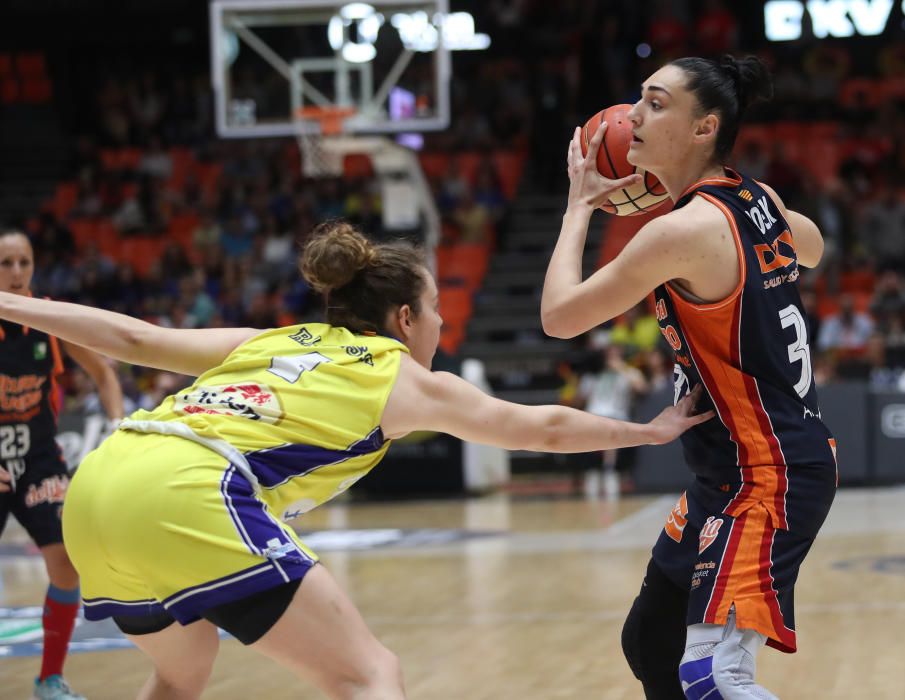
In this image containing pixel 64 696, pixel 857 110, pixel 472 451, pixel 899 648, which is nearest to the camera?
pixel 64 696

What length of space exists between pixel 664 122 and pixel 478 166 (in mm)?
15372

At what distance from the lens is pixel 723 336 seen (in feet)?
9.23

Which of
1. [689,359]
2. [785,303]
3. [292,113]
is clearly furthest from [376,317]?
[292,113]

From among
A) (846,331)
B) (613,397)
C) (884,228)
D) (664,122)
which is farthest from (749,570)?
(884,228)

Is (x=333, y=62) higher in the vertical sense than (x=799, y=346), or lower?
higher

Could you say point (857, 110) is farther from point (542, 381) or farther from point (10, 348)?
point (10, 348)

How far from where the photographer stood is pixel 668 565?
3.11 m

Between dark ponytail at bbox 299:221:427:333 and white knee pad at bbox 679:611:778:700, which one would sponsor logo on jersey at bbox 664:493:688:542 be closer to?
white knee pad at bbox 679:611:778:700

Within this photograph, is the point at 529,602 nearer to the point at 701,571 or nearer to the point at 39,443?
the point at 39,443

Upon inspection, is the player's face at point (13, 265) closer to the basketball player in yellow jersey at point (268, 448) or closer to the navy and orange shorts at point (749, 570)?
the basketball player in yellow jersey at point (268, 448)

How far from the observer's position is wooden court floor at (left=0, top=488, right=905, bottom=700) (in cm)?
504

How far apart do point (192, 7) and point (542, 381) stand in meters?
9.83

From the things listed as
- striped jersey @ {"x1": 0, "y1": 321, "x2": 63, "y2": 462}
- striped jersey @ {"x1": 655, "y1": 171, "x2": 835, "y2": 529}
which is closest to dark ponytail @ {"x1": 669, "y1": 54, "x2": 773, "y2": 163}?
striped jersey @ {"x1": 655, "y1": 171, "x2": 835, "y2": 529}

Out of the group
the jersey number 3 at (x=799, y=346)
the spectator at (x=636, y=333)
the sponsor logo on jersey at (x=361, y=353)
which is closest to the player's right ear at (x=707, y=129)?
the jersey number 3 at (x=799, y=346)
